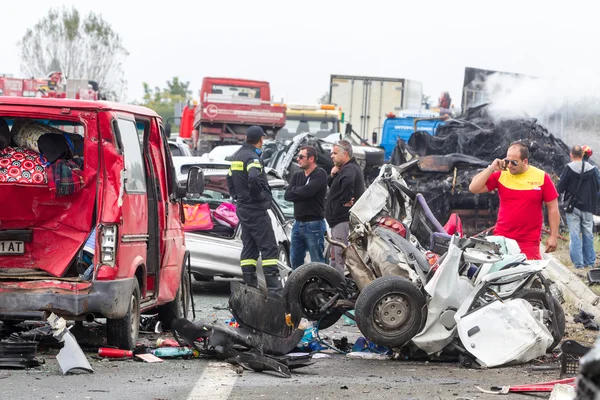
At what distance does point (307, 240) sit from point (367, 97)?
2572 cm

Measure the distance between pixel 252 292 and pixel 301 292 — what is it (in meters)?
0.81

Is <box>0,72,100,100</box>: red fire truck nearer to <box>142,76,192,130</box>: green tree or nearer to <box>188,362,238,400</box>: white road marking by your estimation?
<box>188,362,238,400</box>: white road marking

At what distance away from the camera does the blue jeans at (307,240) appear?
38.5 feet

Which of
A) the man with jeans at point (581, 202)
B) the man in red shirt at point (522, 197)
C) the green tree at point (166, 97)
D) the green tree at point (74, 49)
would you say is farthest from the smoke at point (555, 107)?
the green tree at point (166, 97)

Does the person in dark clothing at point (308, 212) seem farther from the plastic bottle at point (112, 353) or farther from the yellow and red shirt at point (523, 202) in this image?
the plastic bottle at point (112, 353)

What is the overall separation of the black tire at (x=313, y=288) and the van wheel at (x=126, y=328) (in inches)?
56.7

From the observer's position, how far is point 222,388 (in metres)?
6.39

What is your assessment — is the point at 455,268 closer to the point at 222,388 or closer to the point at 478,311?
the point at 478,311

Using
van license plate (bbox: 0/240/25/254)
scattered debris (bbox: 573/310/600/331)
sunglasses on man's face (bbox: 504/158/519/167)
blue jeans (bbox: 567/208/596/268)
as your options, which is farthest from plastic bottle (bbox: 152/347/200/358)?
blue jeans (bbox: 567/208/596/268)

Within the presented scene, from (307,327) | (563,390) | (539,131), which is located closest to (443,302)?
(307,327)

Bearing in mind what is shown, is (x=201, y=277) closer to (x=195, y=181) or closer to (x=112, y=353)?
(x=195, y=181)

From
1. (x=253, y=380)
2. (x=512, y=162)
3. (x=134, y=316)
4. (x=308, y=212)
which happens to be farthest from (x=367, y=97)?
(x=253, y=380)

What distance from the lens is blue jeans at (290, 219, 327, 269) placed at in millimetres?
11750

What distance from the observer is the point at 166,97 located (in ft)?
320
